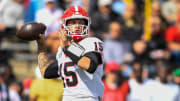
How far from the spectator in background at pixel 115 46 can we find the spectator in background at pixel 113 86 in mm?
1082

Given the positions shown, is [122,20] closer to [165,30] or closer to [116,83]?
[165,30]

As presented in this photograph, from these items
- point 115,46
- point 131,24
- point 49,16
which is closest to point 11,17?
point 49,16

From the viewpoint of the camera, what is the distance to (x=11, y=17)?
35.6 ft

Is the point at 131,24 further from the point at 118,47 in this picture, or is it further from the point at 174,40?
the point at 174,40

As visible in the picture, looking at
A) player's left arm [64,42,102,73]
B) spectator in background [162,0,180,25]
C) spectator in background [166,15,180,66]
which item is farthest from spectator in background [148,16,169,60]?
player's left arm [64,42,102,73]

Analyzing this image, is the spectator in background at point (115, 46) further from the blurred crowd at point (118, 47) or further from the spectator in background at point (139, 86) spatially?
the spectator in background at point (139, 86)

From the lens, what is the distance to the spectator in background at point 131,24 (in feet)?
33.4

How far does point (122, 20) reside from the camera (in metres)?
10.4

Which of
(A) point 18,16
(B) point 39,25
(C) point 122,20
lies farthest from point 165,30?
(B) point 39,25

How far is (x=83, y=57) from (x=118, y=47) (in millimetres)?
5062

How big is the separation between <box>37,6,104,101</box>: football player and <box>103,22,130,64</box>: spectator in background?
4.51m

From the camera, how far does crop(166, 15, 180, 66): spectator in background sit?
995 centimetres

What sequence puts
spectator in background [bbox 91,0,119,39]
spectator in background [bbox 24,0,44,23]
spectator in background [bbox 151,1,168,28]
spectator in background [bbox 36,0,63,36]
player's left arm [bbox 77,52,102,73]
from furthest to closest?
1. spectator in background [bbox 151,1,168,28]
2. spectator in background [bbox 91,0,119,39]
3. spectator in background [bbox 24,0,44,23]
4. spectator in background [bbox 36,0,63,36]
5. player's left arm [bbox 77,52,102,73]

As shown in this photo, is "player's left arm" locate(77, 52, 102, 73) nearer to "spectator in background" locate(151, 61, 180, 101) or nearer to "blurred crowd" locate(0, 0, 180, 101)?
"blurred crowd" locate(0, 0, 180, 101)
